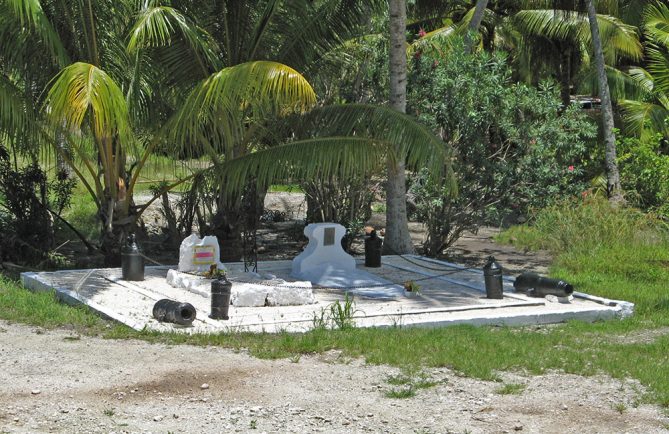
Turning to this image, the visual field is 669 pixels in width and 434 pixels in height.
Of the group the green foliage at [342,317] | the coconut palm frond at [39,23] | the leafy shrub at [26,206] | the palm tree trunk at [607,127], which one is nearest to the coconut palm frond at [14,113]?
the coconut palm frond at [39,23]

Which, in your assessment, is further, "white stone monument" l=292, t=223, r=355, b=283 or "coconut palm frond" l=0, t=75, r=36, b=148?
"white stone monument" l=292, t=223, r=355, b=283

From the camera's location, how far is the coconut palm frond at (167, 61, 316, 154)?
41.2 feet

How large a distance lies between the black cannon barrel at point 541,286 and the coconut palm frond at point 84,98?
5.32 m

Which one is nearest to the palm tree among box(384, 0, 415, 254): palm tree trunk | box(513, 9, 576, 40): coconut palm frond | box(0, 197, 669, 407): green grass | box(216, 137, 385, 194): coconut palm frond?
box(513, 9, 576, 40): coconut palm frond

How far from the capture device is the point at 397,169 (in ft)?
51.8

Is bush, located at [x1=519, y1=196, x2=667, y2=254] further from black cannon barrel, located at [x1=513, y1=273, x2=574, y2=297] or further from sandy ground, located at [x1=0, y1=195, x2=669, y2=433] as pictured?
sandy ground, located at [x1=0, y1=195, x2=669, y2=433]

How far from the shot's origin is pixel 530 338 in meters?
10.6

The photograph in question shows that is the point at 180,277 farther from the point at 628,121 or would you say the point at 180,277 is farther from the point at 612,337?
the point at 628,121

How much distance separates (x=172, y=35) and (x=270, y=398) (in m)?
7.64

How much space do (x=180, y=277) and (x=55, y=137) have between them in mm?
2750

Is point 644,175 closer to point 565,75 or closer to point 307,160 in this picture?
point 565,75

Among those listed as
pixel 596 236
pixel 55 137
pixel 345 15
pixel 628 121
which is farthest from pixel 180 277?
pixel 628 121

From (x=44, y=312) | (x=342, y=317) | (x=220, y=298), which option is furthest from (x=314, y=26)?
(x=44, y=312)

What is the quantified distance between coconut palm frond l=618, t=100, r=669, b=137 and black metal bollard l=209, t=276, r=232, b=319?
15.7 m
